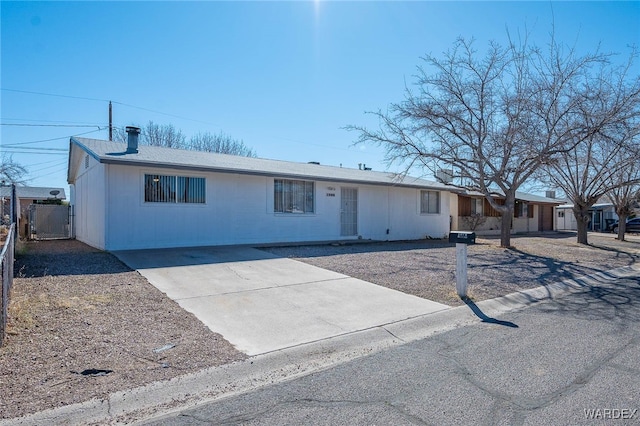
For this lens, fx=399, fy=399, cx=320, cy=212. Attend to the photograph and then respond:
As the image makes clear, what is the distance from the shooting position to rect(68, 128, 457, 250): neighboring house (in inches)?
476

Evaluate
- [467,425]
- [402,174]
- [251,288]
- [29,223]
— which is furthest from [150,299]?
[29,223]

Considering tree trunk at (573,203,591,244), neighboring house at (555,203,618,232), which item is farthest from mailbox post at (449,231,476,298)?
neighboring house at (555,203,618,232)

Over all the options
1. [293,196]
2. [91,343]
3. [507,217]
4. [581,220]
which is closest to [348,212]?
[293,196]

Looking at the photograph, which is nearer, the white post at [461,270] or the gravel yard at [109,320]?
the gravel yard at [109,320]

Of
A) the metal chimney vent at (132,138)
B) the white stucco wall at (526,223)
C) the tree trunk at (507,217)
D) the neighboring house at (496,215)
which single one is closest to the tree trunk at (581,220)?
the neighboring house at (496,215)

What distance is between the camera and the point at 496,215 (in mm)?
27984

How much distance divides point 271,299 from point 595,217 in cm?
4527

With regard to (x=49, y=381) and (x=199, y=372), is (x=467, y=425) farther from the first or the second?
(x=49, y=381)

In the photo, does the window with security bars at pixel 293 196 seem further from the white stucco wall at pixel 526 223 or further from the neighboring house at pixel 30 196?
the white stucco wall at pixel 526 223

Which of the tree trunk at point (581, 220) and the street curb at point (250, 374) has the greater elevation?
the tree trunk at point (581, 220)

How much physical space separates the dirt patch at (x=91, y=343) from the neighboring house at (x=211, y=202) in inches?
191

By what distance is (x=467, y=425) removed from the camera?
2.96 meters

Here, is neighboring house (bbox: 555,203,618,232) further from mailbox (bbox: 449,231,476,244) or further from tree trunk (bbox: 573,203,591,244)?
mailbox (bbox: 449,231,476,244)

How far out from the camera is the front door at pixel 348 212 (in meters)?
17.2
